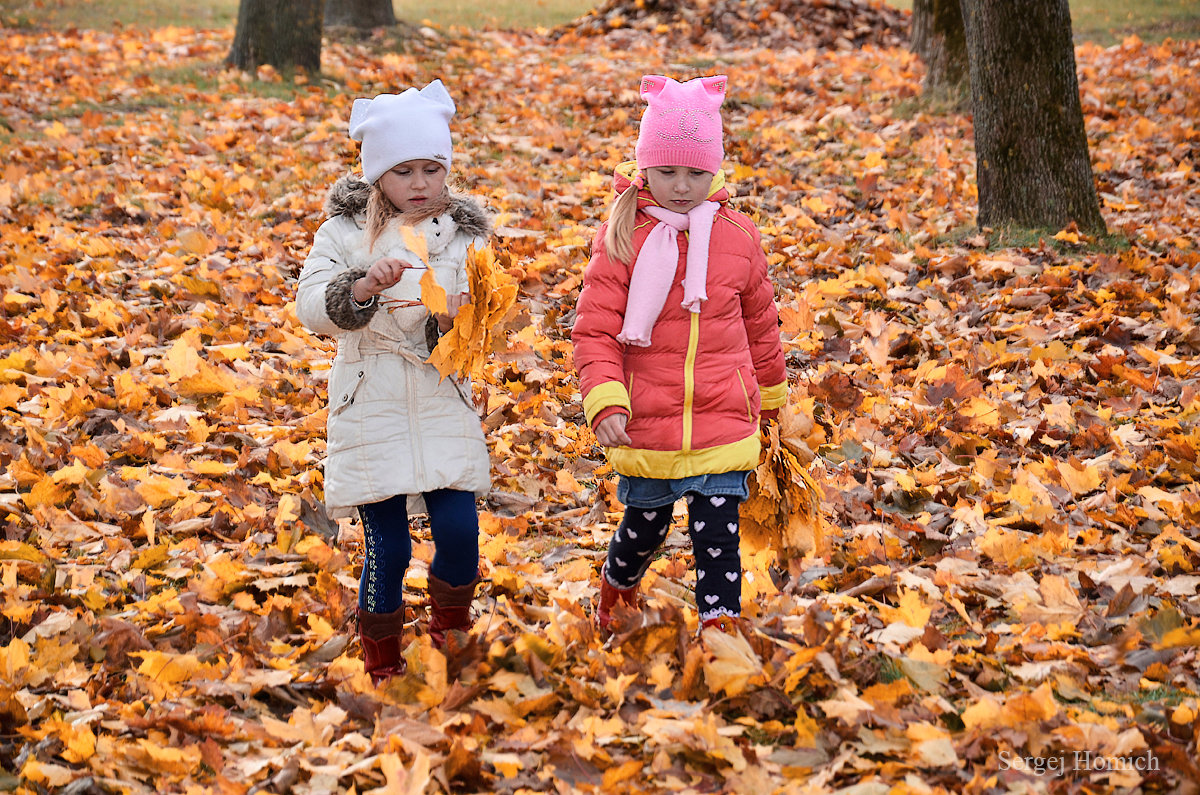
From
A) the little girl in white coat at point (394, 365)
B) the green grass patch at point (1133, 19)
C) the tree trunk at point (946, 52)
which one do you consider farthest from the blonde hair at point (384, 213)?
the green grass patch at point (1133, 19)

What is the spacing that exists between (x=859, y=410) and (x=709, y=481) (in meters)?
1.96

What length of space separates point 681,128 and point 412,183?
2.40 feet

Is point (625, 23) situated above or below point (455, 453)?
above

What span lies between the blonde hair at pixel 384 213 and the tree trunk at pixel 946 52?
7842 millimetres

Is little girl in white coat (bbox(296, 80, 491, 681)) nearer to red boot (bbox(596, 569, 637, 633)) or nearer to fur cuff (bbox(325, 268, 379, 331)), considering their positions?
Answer: fur cuff (bbox(325, 268, 379, 331))

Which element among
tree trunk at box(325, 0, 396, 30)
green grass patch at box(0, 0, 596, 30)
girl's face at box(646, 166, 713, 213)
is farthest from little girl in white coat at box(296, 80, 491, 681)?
green grass patch at box(0, 0, 596, 30)

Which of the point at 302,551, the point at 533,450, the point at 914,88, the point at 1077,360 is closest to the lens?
the point at 302,551

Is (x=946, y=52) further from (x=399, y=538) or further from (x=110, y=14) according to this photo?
(x=110, y=14)

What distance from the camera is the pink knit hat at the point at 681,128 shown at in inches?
112

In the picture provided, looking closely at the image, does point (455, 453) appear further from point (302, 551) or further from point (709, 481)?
point (302, 551)

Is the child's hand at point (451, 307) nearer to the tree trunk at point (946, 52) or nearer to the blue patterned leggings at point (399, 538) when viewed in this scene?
the blue patterned leggings at point (399, 538)

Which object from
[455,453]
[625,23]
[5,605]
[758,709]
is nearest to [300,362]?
[5,605]

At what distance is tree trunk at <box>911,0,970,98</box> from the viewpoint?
9641 millimetres

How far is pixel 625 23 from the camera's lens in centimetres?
1491
